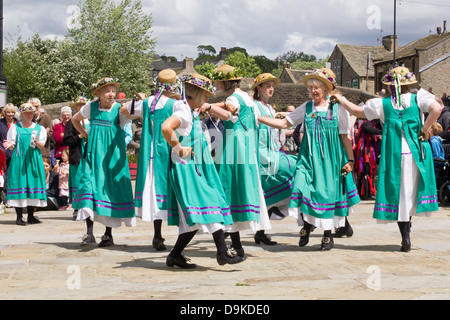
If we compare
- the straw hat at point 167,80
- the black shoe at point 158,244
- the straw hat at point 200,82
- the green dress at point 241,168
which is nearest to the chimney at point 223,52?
the straw hat at point 167,80

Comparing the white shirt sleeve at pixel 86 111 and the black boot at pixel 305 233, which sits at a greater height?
the white shirt sleeve at pixel 86 111

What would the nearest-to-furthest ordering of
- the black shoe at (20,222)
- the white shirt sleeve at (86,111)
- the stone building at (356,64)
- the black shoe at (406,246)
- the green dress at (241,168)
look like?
the green dress at (241,168)
the black shoe at (406,246)
the white shirt sleeve at (86,111)
the black shoe at (20,222)
the stone building at (356,64)

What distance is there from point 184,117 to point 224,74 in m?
1.34

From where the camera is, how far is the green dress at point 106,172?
304 inches

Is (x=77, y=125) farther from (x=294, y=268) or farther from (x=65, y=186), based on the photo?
(x=65, y=186)

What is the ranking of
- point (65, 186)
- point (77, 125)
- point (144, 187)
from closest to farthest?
1. point (144, 187)
2. point (77, 125)
3. point (65, 186)

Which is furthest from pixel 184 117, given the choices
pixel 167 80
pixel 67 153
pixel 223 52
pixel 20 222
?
pixel 223 52

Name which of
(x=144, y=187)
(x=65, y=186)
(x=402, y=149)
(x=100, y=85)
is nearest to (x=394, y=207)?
(x=402, y=149)

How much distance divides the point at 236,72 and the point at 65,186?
681 centimetres

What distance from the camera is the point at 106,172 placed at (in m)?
7.82

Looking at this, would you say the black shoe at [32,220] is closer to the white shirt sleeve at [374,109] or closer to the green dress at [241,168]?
the green dress at [241,168]

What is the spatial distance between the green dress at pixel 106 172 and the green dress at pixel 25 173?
3192mm

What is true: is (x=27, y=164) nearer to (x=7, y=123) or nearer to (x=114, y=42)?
(x=7, y=123)

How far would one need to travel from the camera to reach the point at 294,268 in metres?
6.19
